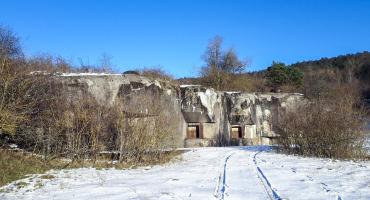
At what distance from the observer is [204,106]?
93.6 feet

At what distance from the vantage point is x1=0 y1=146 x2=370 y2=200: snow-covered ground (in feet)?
27.3

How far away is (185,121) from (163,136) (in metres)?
11.7

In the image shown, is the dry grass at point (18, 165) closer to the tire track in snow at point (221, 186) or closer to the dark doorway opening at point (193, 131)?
the tire track in snow at point (221, 186)

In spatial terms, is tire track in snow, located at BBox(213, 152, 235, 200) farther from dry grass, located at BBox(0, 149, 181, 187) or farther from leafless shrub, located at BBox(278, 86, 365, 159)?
leafless shrub, located at BBox(278, 86, 365, 159)

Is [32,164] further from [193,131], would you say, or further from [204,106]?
[204,106]

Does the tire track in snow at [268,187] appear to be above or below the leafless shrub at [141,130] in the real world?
below

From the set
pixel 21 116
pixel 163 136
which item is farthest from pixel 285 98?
pixel 21 116

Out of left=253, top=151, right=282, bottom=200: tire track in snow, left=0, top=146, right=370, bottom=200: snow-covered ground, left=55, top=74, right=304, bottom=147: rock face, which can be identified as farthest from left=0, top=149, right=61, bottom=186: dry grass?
left=55, top=74, right=304, bottom=147: rock face

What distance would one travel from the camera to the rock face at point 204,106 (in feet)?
70.9

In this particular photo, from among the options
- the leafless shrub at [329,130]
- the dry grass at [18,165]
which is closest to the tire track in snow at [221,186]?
the dry grass at [18,165]

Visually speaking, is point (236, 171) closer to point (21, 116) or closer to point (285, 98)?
point (21, 116)

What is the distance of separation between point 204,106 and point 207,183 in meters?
18.7

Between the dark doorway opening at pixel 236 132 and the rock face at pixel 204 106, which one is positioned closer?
the rock face at pixel 204 106

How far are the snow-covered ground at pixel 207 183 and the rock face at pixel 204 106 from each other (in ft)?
27.9
